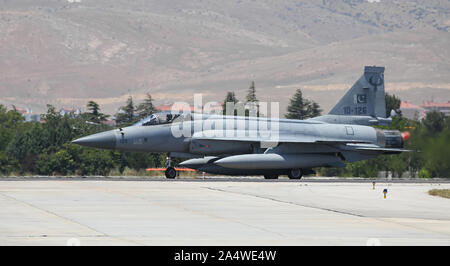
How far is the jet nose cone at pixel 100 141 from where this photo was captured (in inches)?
1304

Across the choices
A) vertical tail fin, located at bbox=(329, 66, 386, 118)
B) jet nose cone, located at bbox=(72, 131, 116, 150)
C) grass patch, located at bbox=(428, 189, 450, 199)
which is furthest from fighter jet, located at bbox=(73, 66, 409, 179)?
grass patch, located at bbox=(428, 189, 450, 199)

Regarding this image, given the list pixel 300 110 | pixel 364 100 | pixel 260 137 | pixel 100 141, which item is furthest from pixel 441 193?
pixel 300 110

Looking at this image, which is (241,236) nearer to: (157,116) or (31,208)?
(31,208)

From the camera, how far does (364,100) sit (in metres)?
37.5

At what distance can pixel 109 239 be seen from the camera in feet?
46.0

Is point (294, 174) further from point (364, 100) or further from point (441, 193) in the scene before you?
point (441, 193)

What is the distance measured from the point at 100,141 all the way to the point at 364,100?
452 inches

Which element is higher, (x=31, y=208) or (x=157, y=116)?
(x=157, y=116)

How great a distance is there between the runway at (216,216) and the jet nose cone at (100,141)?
20.4 feet

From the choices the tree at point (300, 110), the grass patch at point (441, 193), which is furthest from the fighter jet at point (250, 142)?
the tree at point (300, 110)

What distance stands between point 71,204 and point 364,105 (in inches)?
783

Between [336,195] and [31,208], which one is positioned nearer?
[31,208]

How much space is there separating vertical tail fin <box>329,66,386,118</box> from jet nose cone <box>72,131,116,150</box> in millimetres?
9810
